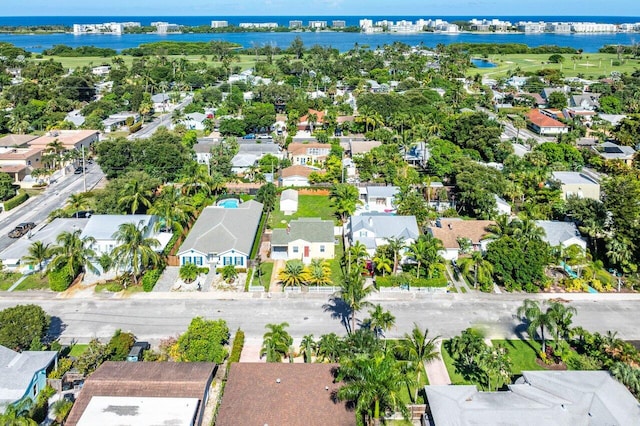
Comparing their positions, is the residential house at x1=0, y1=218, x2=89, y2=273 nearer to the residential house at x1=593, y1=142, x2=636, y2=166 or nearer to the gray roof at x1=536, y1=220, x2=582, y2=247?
the gray roof at x1=536, y1=220, x2=582, y2=247

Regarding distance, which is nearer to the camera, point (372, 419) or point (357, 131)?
point (372, 419)

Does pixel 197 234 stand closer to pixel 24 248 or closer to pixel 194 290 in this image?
pixel 194 290

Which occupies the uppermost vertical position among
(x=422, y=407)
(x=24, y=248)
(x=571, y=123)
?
(x=571, y=123)

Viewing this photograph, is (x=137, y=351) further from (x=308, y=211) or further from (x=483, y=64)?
(x=483, y=64)

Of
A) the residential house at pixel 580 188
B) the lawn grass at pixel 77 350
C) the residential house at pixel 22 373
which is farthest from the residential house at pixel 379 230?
the residential house at pixel 22 373

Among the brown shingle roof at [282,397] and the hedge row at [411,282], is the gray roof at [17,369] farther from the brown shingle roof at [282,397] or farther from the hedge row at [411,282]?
the hedge row at [411,282]

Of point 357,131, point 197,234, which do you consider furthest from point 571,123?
point 197,234
